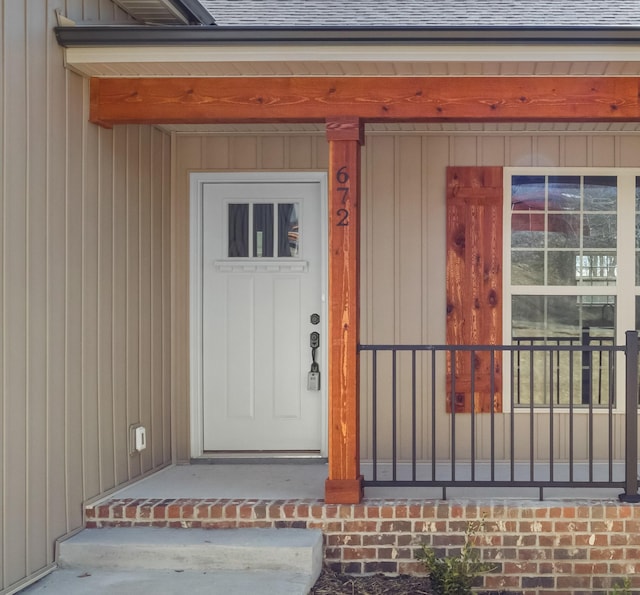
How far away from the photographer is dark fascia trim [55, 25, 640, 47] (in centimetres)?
405

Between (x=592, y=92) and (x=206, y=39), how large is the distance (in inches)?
82.2

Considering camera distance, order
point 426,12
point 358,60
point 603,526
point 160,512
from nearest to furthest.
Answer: point 358,60, point 603,526, point 160,512, point 426,12

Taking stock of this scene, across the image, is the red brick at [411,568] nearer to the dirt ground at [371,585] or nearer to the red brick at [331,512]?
the dirt ground at [371,585]

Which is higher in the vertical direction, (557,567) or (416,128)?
(416,128)

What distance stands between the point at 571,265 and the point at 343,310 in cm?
211

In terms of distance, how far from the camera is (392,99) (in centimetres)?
445

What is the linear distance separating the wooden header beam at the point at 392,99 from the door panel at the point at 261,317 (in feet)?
4.53

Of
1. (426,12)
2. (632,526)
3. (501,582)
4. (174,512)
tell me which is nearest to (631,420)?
(632,526)

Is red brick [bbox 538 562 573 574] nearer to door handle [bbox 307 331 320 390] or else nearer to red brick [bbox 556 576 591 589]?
red brick [bbox 556 576 591 589]

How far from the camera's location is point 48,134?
4.13 meters

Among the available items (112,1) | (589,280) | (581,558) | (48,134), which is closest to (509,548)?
(581,558)

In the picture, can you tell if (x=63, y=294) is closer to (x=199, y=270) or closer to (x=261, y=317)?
(x=199, y=270)

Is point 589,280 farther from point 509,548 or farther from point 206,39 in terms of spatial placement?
point 206,39

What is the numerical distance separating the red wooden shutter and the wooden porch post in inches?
57.5
